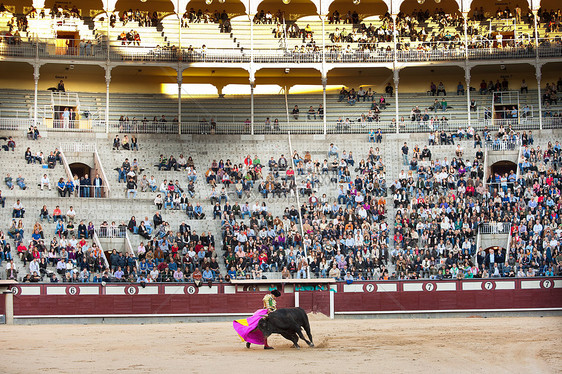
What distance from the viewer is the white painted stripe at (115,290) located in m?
27.8

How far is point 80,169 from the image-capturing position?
40250 millimetres

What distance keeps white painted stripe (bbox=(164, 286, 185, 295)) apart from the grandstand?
30.8 inches

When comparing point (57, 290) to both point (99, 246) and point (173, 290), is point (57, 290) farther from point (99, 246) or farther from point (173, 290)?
point (173, 290)

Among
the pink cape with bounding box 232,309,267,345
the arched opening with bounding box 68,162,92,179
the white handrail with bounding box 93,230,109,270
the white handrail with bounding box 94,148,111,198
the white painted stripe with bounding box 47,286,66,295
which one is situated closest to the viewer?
the pink cape with bounding box 232,309,267,345

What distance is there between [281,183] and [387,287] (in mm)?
9738

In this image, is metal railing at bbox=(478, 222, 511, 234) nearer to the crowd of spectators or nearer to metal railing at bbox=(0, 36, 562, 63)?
metal railing at bbox=(0, 36, 562, 63)

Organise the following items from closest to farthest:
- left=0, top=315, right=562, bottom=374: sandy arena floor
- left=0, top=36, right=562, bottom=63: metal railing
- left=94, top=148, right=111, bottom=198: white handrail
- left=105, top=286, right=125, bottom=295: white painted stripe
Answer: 1. left=0, top=315, right=562, bottom=374: sandy arena floor
2. left=105, top=286, right=125, bottom=295: white painted stripe
3. left=94, top=148, right=111, bottom=198: white handrail
4. left=0, top=36, right=562, bottom=63: metal railing

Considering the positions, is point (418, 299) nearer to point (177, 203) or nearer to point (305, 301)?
point (305, 301)

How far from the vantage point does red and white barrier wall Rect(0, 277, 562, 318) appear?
27547mm

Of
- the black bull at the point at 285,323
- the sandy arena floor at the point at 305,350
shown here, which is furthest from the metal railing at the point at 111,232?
the black bull at the point at 285,323

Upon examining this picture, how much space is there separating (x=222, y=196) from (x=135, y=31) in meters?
14.0

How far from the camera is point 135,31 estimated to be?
45281 millimetres

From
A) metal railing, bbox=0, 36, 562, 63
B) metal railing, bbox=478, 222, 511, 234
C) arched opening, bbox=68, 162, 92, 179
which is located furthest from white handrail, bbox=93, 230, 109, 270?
metal railing, bbox=478, 222, 511, 234

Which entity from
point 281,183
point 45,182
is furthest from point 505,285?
point 45,182
